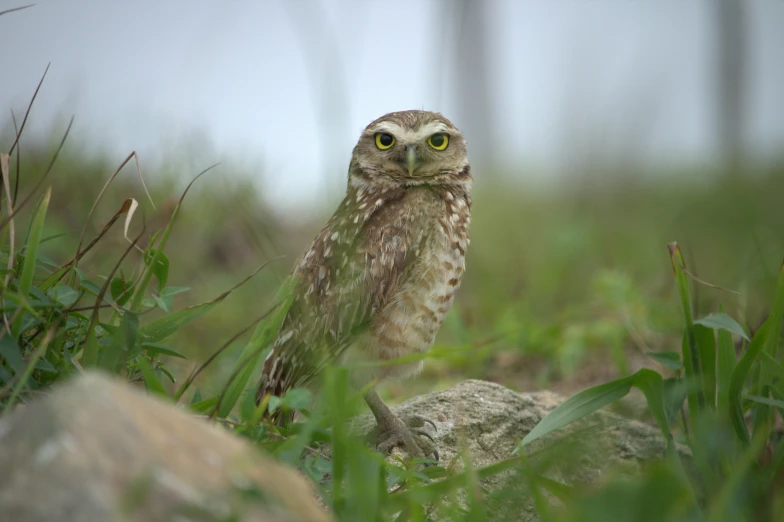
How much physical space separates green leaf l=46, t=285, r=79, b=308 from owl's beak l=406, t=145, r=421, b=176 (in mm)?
1599

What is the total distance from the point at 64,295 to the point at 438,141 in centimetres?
189

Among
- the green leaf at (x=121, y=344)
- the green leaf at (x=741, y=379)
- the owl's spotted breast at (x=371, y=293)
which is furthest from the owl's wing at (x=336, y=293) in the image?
the green leaf at (x=741, y=379)

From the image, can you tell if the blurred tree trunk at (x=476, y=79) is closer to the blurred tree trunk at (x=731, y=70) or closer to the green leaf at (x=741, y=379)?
the blurred tree trunk at (x=731, y=70)

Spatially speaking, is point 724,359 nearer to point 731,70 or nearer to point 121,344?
point 121,344

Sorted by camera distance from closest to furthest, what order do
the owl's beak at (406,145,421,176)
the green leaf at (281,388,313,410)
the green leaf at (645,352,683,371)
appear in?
the green leaf at (281,388,313,410), the green leaf at (645,352,683,371), the owl's beak at (406,145,421,176)

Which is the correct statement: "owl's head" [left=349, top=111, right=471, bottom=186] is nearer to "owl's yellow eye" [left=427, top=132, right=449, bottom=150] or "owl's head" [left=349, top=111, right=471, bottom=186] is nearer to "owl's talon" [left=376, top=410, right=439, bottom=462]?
"owl's yellow eye" [left=427, top=132, right=449, bottom=150]

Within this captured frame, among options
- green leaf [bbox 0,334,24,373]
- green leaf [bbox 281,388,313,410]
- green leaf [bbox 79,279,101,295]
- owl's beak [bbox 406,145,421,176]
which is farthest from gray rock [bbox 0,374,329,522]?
owl's beak [bbox 406,145,421,176]

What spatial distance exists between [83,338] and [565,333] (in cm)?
289

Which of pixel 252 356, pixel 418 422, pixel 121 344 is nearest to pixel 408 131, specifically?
pixel 418 422

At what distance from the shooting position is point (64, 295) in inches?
78.2

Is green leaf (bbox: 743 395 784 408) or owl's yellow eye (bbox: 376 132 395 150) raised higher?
owl's yellow eye (bbox: 376 132 395 150)

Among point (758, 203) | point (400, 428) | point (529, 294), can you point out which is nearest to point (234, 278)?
point (529, 294)

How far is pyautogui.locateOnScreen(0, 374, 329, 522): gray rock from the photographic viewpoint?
1180 mm

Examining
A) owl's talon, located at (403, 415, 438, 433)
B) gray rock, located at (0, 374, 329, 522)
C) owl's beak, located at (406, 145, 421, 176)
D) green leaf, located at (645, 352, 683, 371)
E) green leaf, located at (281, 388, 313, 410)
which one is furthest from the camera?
owl's beak, located at (406, 145, 421, 176)
